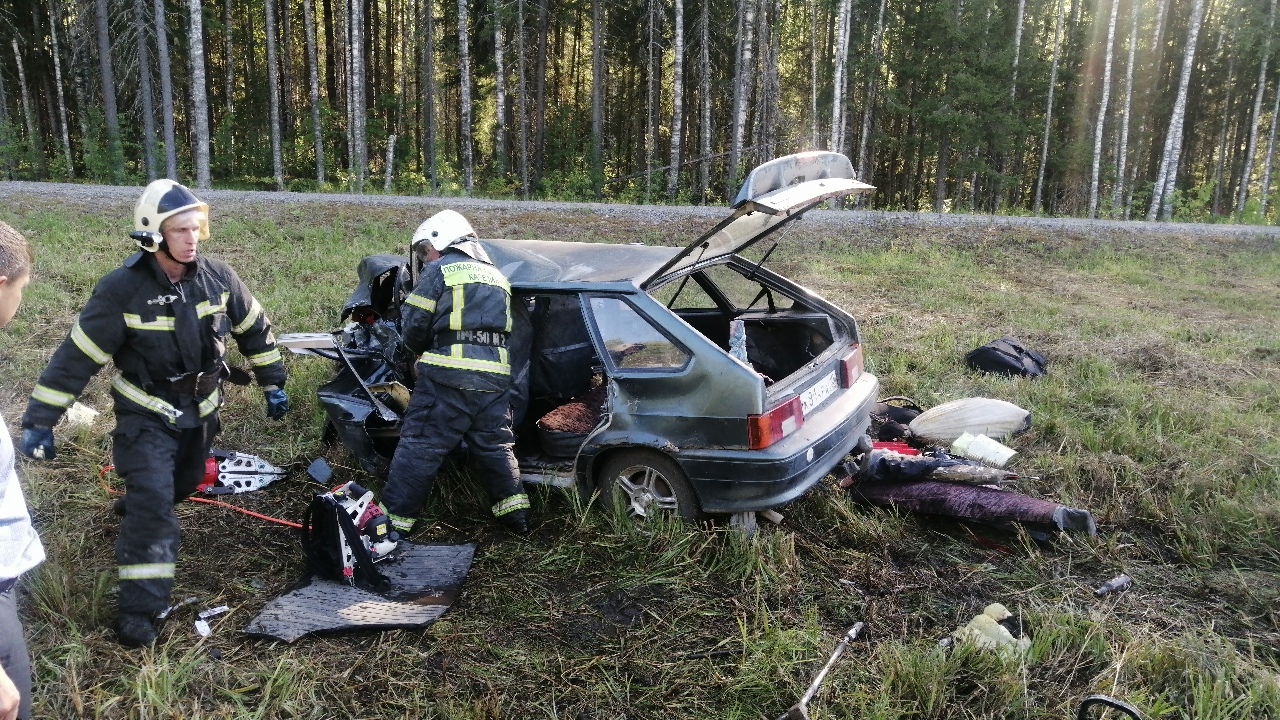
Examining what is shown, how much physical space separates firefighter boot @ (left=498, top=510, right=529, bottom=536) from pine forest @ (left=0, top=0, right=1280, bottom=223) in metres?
16.1

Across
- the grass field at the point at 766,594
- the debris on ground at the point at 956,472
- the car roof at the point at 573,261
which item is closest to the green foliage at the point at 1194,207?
the grass field at the point at 766,594

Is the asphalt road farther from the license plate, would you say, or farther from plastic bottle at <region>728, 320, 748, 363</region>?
the license plate

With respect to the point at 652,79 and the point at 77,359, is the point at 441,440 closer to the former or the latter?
the point at 77,359

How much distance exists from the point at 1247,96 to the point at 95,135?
118 feet

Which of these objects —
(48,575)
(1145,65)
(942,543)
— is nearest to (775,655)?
(942,543)

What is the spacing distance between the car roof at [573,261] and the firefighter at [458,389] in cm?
27

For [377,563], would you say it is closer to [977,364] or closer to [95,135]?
[977,364]

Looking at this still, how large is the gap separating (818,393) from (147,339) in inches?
116

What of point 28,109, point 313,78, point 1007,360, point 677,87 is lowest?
point 1007,360

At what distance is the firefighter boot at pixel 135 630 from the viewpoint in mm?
3094

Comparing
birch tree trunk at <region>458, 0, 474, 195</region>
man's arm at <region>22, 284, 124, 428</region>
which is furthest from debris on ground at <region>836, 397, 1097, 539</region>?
birch tree trunk at <region>458, 0, 474, 195</region>

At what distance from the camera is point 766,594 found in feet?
11.1

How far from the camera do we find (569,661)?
2.99 m

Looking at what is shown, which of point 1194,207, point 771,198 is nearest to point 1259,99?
point 1194,207
